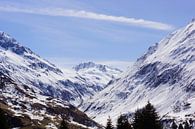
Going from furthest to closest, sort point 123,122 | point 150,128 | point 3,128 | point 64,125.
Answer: point 123,122 < point 64,125 < point 150,128 < point 3,128

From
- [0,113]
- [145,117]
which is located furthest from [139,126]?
[0,113]

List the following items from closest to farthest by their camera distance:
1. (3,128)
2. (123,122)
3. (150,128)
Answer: (3,128) → (150,128) → (123,122)

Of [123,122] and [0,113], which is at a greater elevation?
[123,122]

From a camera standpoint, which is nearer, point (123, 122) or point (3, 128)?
point (3, 128)

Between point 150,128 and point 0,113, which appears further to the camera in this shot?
point 150,128

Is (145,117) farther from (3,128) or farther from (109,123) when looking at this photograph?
(3,128)

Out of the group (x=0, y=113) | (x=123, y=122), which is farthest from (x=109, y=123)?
(x=0, y=113)

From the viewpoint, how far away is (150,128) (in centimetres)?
4528

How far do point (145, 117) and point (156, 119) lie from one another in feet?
3.39

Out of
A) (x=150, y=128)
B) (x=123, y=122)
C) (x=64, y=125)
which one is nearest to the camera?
(x=150, y=128)

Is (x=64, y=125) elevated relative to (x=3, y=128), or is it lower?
elevated

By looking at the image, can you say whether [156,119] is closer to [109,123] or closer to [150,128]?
[150,128]

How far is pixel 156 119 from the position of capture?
46094 millimetres

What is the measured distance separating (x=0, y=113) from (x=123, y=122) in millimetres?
15940
